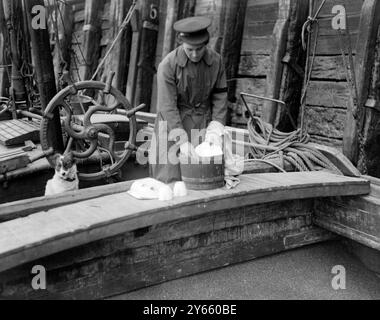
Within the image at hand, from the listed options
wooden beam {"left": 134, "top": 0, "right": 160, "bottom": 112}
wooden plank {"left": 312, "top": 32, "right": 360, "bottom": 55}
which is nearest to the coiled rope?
wooden plank {"left": 312, "top": 32, "right": 360, "bottom": 55}

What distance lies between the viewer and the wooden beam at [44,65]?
3.80m

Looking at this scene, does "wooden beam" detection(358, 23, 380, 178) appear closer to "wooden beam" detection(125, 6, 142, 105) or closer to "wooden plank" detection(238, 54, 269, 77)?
"wooden plank" detection(238, 54, 269, 77)

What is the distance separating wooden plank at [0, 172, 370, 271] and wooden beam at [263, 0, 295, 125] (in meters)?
1.87

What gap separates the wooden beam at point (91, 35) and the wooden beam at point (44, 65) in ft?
13.6

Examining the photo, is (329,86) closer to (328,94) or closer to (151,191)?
(328,94)

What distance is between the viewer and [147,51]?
6711mm

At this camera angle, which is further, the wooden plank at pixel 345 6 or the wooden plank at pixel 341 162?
the wooden plank at pixel 345 6

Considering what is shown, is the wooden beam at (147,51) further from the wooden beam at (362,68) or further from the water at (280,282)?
the water at (280,282)

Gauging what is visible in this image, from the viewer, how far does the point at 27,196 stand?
401cm

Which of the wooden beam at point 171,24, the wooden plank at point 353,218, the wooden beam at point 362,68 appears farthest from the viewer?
the wooden beam at point 171,24

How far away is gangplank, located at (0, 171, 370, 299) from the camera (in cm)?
205

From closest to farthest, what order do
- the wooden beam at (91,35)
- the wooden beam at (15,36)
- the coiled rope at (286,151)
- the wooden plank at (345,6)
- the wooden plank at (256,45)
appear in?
the coiled rope at (286,151) < the wooden plank at (345,6) < the wooden plank at (256,45) < the wooden beam at (15,36) < the wooden beam at (91,35)

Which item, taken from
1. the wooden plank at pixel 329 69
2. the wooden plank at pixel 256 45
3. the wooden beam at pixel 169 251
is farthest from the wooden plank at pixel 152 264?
the wooden plank at pixel 256 45

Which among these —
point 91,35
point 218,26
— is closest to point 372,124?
point 218,26
